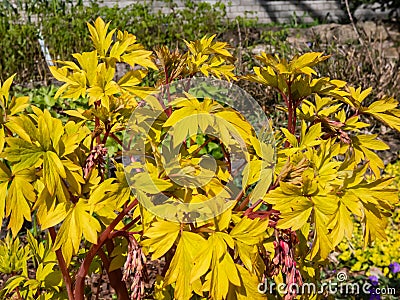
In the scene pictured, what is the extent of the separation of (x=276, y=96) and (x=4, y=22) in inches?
137

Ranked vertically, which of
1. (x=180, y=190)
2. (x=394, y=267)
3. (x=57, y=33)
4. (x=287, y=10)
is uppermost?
(x=180, y=190)

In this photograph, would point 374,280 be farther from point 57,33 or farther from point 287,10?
point 287,10

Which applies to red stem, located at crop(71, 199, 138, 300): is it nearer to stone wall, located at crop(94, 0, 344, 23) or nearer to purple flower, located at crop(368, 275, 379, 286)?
purple flower, located at crop(368, 275, 379, 286)

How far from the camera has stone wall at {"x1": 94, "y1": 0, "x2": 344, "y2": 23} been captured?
9.30 m

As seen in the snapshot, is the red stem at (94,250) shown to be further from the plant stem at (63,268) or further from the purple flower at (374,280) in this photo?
the purple flower at (374,280)

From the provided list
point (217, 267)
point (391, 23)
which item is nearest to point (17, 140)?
point (217, 267)

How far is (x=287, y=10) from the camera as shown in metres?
9.56

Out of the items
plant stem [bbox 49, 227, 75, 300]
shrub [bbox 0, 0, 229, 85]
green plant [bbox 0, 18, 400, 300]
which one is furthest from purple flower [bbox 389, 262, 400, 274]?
shrub [bbox 0, 0, 229, 85]

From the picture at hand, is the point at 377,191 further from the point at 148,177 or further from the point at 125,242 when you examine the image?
the point at 125,242

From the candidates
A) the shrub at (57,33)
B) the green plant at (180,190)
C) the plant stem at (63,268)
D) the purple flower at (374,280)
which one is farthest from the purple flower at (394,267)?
the shrub at (57,33)

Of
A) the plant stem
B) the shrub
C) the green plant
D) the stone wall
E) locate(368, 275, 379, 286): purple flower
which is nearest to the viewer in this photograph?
the green plant

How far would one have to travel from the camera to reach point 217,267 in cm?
102

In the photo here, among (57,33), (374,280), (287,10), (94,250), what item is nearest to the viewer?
(94,250)

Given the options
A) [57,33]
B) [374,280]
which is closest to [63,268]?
[374,280]
